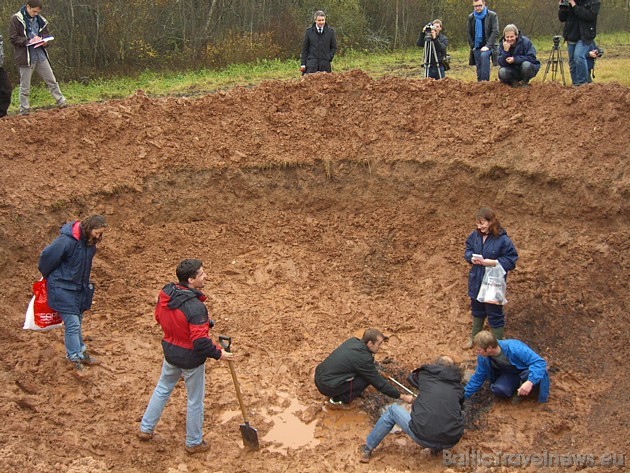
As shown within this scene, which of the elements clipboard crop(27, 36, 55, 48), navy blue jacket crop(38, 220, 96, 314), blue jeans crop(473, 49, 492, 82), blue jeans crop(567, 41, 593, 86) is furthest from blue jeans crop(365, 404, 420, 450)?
clipboard crop(27, 36, 55, 48)

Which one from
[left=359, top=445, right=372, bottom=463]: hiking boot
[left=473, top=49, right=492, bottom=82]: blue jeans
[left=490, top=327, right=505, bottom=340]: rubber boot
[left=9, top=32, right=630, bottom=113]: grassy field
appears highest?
[left=473, top=49, right=492, bottom=82]: blue jeans

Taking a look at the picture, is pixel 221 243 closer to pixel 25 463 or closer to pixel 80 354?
pixel 80 354

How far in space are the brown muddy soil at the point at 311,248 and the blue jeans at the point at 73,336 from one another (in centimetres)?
28

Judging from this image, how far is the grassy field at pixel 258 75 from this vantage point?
14859 millimetres

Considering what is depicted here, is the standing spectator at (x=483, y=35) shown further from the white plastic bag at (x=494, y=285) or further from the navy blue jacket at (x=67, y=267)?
the navy blue jacket at (x=67, y=267)

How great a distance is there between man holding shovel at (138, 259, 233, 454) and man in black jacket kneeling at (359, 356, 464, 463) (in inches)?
71.5

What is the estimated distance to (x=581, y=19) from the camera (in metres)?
10.5

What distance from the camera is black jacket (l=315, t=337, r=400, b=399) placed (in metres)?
6.95

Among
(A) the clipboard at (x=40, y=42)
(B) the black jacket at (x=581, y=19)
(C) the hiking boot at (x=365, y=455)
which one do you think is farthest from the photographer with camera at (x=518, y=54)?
(A) the clipboard at (x=40, y=42)

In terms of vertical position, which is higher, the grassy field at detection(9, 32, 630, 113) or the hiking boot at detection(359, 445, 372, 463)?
the grassy field at detection(9, 32, 630, 113)

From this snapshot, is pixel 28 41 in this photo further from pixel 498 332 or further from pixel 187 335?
pixel 498 332

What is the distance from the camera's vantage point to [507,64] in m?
10.6

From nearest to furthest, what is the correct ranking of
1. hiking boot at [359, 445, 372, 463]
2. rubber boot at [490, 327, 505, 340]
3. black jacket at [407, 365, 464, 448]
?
black jacket at [407, 365, 464, 448]
hiking boot at [359, 445, 372, 463]
rubber boot at [490, 327, 505, 340]

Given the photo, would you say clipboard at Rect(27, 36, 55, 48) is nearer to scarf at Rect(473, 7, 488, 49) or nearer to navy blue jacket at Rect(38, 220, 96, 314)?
navy blue jacket at Rect(38, 220, 96, 314)
